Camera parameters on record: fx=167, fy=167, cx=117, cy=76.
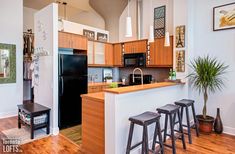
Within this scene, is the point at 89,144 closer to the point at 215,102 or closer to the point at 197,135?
the point at 197,135

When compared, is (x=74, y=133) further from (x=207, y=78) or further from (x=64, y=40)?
(x=207, y=78)

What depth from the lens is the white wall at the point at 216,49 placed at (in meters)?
3.49

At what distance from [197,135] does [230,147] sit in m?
0.61

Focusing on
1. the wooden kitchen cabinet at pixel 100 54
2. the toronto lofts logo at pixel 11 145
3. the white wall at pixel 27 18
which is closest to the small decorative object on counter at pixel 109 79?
the wooden kitchen cabinet at pixel 100 54

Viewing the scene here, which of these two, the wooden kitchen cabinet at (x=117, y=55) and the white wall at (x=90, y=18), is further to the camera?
the white wall at (x=90, y=18)

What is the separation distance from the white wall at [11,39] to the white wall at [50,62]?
4.17ft

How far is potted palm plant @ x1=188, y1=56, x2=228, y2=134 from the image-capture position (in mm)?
3439

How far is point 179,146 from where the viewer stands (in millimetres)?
2998

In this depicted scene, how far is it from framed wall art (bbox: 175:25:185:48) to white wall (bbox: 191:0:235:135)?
0.38m

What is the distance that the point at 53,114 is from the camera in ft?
11.5

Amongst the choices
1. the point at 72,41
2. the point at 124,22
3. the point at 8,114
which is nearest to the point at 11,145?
the point at 8,114

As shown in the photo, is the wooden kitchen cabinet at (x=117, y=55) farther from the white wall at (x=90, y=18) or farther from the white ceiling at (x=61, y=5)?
the white ceiling at (x=61, y=5)

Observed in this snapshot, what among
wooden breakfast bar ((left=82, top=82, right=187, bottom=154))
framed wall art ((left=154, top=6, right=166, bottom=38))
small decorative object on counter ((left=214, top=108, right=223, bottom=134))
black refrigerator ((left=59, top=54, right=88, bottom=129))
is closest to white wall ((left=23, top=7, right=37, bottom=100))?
black refrigerator ((left=59, top=54, right=88, bottom=129))

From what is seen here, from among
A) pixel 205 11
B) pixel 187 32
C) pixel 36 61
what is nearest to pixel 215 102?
pixel 187 32
